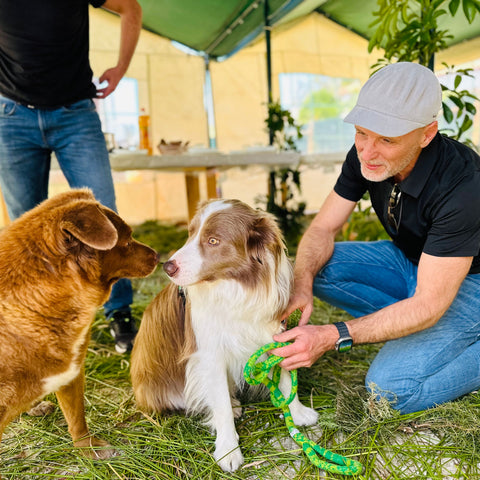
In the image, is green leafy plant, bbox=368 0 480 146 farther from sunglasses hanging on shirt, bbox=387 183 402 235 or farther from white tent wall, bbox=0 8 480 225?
white tent wall, bbox=0 8 480 225

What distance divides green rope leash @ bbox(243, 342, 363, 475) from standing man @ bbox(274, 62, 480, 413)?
0.26 ft

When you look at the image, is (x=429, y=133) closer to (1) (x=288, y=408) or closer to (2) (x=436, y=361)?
(2) (x=436, y=361)

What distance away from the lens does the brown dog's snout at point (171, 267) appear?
1495 mm

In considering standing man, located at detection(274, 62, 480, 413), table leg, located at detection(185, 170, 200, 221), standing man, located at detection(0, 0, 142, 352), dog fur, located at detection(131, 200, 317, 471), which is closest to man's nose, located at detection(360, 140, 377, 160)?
standing man, located at detection(274, 62, 480, 413)

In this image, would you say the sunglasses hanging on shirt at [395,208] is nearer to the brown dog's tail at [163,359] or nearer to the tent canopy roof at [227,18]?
the brown dog's tail at [163,359]

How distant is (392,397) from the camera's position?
70.1 inches

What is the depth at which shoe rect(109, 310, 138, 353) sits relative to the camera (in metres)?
2.56

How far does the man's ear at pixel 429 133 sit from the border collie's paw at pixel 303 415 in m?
1.27

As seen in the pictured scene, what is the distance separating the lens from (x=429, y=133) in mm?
1677

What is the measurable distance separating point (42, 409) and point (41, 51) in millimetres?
1855

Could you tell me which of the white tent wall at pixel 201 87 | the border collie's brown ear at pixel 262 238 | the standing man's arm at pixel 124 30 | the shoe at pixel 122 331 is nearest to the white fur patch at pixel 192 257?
the border collie's brown ear at pixel 262 238

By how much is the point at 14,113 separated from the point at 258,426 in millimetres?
2083

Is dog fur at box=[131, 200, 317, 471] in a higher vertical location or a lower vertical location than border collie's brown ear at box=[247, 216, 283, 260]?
lower

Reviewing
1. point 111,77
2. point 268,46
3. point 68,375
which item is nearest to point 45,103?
point 111,77
